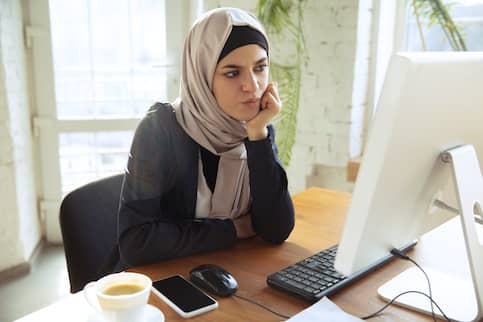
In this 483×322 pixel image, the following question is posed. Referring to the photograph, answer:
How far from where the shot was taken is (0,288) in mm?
2443

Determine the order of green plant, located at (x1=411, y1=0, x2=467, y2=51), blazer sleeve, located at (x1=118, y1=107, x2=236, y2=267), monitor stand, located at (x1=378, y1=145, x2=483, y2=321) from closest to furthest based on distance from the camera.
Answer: monitor stand, located at (x1=378, y1=145, x2=483, y2=321) < blazer sleeve, located at (x1=118, y1=107, x2=236, y2=267) < green plant, located at (x1=411, y1=0, x2=467, y2=51)

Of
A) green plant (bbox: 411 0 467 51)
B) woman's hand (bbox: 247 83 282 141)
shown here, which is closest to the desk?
woman's hand (bbox: 247 83 282 141)

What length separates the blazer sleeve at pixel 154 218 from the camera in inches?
42.6

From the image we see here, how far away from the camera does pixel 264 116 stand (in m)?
1.24

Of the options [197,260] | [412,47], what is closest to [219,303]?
[197,260]

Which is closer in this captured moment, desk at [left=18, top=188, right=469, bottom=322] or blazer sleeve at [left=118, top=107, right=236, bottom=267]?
desk at [left=18, top=188, right=469, bottom=322]

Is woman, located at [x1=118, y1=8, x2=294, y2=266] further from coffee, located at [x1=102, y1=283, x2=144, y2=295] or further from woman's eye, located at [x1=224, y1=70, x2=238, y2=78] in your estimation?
coffee, located at [x1=102, y1=283, x2=144, y2=295]

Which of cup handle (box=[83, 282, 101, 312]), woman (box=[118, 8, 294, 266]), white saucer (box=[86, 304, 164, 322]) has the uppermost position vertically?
woman (box=[118, 8, 294, 266])

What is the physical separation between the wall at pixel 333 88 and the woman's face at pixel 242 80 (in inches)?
52.4

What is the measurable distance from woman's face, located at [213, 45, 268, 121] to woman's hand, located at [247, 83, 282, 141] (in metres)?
0.02

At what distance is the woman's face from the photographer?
4.08 feet

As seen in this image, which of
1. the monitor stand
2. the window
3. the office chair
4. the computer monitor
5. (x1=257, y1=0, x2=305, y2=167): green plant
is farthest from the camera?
the window

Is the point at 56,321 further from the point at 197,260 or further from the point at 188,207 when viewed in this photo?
the point at 188,207

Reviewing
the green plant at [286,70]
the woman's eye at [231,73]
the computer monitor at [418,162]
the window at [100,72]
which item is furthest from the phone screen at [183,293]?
the window at [100,72]
